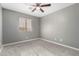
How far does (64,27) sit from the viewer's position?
332cm

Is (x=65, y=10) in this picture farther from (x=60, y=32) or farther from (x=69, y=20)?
(x=60, y=32)

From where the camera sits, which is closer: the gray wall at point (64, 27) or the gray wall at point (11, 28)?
the gray wall at point (64, 27)

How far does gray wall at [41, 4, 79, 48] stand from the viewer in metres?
2.84

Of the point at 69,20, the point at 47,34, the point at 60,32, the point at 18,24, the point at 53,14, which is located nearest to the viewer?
the point at 69,20

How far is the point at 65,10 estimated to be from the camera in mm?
3238

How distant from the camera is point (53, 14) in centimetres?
401

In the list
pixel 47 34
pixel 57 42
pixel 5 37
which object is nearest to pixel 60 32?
pixel 57 42

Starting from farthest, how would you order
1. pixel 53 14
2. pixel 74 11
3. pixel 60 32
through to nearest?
pixel 53 14, pixel 60 32, pixel 74 11

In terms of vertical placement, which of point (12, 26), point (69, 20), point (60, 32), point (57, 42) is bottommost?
point (57, 42)

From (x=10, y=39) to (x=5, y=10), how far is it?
142 cm

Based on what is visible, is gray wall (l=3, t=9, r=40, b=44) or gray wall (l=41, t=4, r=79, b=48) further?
gray wall (l=3, t=9, r=40, b=44)

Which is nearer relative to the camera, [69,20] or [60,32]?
[69,20]

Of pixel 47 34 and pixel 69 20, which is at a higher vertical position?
pixel 69 20

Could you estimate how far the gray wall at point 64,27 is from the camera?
9.32 ft
